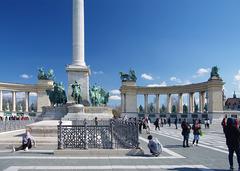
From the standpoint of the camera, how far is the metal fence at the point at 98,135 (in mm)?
17953

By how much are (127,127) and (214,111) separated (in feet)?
249

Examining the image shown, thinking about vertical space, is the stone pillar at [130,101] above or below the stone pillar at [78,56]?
below

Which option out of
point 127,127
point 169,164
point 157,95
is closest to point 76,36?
point 127,127

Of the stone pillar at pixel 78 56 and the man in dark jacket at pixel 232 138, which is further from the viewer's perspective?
the stone pillar at pixel 78 56

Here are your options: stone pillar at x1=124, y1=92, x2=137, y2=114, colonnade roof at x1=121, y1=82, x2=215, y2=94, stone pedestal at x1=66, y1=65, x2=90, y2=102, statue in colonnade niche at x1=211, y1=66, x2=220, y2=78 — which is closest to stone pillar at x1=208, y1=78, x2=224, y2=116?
colonnade roof at x1=121, y1=82, x2=215, y2=94

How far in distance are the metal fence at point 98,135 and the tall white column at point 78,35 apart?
39.1 metres

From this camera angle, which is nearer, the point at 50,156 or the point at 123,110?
the point at 50,156

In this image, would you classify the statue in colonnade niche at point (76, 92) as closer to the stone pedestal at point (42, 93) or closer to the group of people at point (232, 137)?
the group of people at point (232, 137)

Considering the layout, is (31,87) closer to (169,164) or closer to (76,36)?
(76,36)

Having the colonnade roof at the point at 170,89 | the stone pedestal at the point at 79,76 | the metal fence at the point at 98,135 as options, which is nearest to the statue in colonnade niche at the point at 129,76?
the colonnade roof at the point at 170,89

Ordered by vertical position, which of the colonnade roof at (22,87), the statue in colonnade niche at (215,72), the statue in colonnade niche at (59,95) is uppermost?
the statue in colonnade niche at (215,72)

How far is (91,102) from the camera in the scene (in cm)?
6612

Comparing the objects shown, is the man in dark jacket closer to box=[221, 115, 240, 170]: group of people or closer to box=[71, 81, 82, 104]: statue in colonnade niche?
box=[221, 115, 240, 170]: group of people

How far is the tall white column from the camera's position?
187 ft
